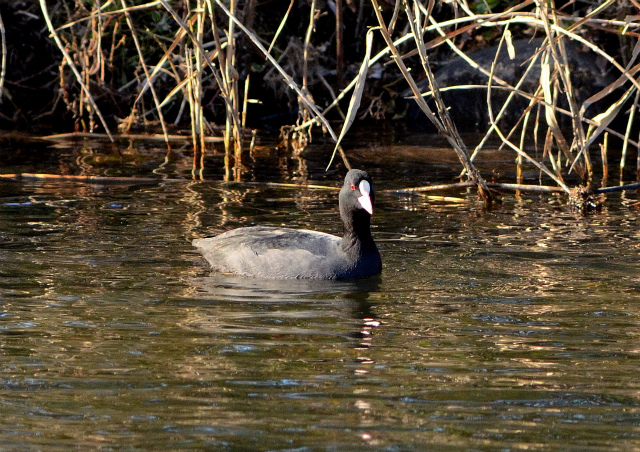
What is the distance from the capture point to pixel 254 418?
376 cm

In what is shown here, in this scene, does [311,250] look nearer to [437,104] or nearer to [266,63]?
[437,104]

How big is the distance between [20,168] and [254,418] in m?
7.38

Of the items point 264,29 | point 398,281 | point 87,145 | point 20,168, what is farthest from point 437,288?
point 264,29

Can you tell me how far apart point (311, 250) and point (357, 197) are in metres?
0.46

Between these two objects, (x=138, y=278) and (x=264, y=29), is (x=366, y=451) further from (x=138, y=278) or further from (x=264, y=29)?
(x=264, y=29)

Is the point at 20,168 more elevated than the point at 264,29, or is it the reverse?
the point at 264,29

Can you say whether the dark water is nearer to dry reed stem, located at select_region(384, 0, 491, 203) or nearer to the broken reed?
dry reed stem, located at select_region(384, 0, 491, 203)

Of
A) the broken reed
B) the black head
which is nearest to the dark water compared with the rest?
the black head

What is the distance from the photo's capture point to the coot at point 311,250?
653 cm

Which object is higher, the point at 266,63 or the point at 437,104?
the point at 266,63

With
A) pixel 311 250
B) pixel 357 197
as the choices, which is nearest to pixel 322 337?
pixel 311 250

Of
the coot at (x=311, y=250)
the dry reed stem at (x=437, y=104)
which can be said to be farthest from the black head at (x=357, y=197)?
the dry reed stem at (x=437, y=104)

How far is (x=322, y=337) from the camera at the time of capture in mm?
5031

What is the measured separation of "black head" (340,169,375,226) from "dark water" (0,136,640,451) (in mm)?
428
